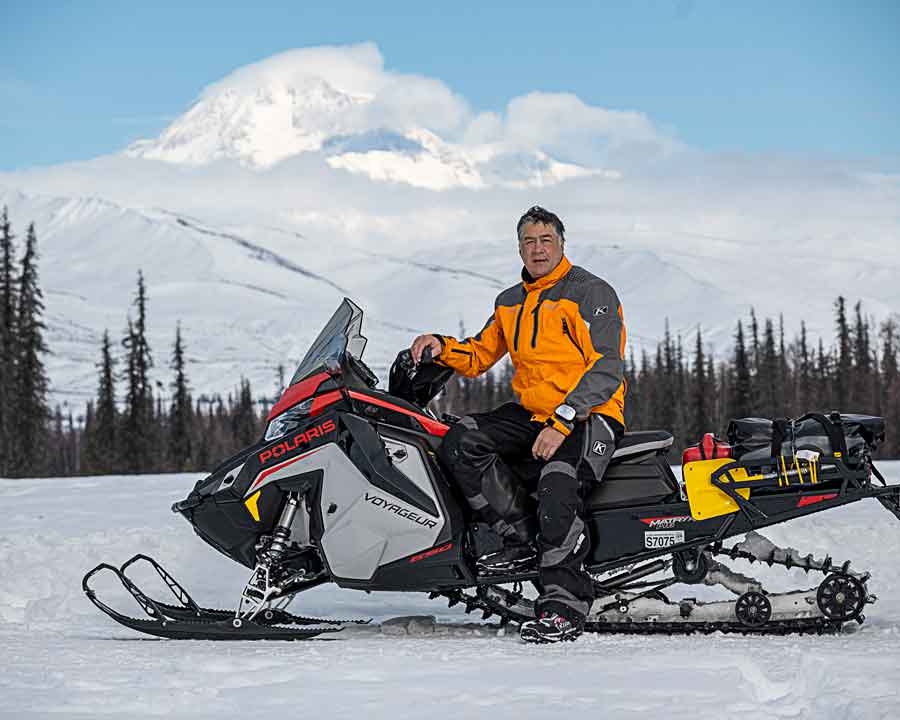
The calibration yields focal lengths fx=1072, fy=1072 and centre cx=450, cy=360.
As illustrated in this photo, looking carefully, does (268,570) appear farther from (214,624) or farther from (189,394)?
(189,394)

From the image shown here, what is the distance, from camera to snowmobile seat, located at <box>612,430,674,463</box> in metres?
5.05

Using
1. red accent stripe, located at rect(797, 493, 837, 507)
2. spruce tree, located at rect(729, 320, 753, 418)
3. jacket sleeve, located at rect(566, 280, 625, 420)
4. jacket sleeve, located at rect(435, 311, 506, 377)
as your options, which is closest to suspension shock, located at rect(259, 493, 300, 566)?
jacket sleeve, located at rect(435, 311, 506, 377)

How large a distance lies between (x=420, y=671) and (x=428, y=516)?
966mm

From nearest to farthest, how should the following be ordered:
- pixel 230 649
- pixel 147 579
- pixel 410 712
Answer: pixel 410 712 → pixel 230 649 → pixel 147 579

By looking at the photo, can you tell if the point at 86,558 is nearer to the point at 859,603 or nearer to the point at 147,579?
the point at 147,579

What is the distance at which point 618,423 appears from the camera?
490cm

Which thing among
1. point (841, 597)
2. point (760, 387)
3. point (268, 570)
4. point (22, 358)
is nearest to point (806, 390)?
point (760, 387)

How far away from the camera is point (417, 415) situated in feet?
16.7

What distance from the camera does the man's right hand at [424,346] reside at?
5348 millimetres

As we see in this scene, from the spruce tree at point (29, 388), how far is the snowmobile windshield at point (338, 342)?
42.7m

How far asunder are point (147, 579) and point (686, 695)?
156 inches

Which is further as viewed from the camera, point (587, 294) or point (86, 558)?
point (86, 558)

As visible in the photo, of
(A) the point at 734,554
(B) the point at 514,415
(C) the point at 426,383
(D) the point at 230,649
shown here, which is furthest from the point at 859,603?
(D) the point at 230,649

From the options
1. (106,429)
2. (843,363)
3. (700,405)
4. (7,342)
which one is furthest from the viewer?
(843,363)
